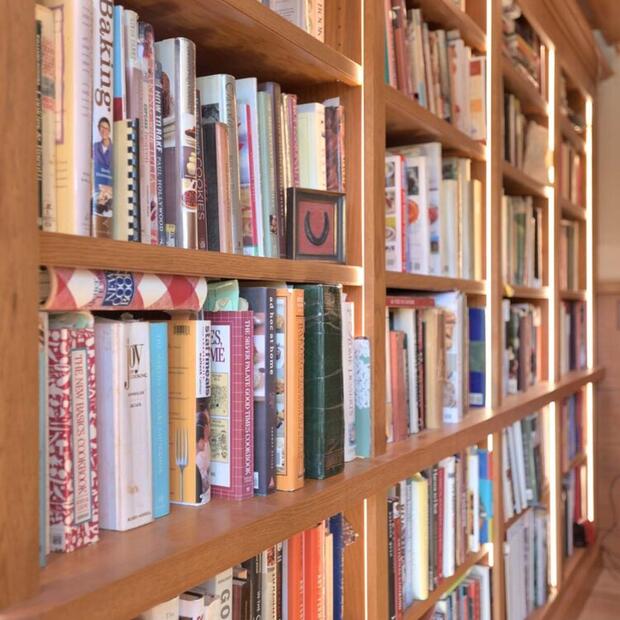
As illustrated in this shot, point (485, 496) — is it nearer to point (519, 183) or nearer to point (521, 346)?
point (521, 346)

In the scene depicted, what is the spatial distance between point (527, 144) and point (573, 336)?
943 millimetres

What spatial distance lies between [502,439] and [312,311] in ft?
3.57

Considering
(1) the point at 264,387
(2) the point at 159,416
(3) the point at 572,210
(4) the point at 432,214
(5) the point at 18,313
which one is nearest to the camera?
(5) the point at 18,313

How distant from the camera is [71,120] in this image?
77cm

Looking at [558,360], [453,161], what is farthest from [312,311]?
[558,360]

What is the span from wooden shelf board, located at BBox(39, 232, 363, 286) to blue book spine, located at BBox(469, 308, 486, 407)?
827mm

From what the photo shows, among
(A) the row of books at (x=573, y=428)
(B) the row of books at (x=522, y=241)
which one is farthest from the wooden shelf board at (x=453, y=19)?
(A) the row of books at (x=573, y=428)

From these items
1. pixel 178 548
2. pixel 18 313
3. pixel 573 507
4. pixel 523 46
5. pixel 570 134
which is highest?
pixel 523 46

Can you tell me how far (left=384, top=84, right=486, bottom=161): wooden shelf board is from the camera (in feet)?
4.58

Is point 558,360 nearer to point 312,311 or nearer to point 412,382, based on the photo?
point 412,382

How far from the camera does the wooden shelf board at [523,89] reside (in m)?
2.10

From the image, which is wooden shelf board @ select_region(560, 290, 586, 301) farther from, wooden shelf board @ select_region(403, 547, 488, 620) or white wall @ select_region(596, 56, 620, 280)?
wooden shelf board @ select_region(403, 547, 488, 620)

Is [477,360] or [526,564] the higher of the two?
[477,360]

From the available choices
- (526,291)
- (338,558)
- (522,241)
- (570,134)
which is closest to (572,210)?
(570,134)
